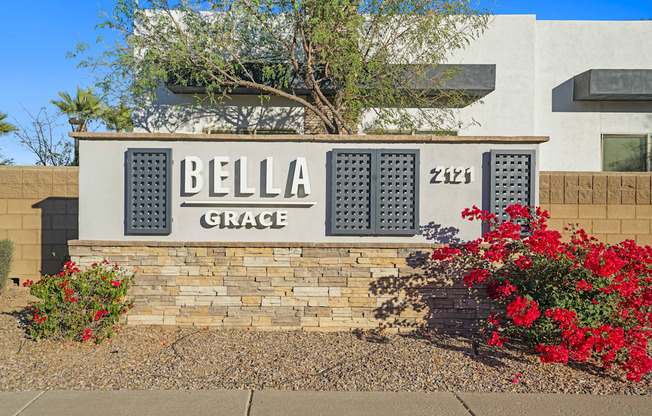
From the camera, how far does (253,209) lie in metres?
6.70

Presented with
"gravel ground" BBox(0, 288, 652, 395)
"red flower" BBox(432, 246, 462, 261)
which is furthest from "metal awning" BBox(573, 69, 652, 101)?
"gravel ground" BBox(0, 288, 652, 395)

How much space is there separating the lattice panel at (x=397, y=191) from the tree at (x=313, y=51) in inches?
94.3

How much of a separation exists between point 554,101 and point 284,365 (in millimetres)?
9571

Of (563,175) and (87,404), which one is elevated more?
(563,175)

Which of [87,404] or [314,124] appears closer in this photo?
[87,404]

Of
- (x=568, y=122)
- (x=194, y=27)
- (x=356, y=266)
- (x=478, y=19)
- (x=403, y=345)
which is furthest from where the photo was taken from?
(x=568, y=122)

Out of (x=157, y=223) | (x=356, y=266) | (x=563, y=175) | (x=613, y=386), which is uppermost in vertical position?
(x=563, y=175)

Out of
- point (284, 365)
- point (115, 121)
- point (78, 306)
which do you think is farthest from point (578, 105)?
point (115, 121)

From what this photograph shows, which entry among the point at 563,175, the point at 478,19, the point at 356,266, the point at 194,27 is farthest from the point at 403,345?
the point at 478,19

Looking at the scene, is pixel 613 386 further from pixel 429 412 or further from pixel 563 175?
pixel 563 175

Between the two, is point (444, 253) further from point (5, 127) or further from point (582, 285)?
point (5, 127)

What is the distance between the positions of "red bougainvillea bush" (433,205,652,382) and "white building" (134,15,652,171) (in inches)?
225

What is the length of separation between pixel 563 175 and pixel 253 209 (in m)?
4.86

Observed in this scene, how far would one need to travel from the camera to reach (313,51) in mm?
9211
